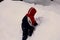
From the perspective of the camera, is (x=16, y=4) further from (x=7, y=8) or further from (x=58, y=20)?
(x=58, y=20)

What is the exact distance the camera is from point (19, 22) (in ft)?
5.06

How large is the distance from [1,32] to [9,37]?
14 centimetres

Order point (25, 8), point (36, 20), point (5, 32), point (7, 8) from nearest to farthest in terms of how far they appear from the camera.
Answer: point (36, 20), point (5, 32), point (25, 8), point (7, 8)

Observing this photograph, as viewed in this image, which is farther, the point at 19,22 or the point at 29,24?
the point at 19,22

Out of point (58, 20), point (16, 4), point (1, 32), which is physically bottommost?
point (1, 32)

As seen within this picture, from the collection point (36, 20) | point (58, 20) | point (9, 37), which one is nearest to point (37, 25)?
point (36, 20)

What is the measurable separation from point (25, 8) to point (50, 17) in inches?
14.9

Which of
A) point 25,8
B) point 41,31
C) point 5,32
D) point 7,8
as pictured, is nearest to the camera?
point 41,31

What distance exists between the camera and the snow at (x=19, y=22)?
4.18 ft

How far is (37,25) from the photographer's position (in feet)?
4.52

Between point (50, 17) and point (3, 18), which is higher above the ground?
point (50, 17)

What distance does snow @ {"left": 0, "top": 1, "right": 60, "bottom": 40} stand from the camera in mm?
1274

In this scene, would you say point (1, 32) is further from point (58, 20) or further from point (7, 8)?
point (58, 20)

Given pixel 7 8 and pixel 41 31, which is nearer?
pixel 41 31
